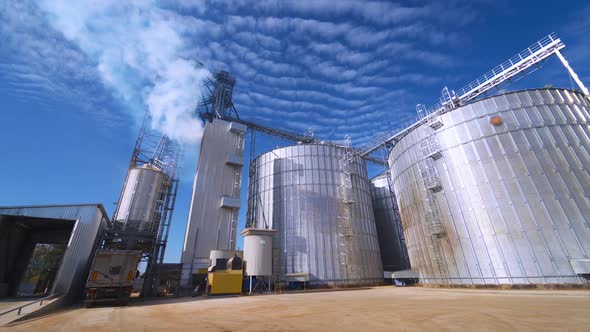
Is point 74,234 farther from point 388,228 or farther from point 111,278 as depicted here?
point 388,228

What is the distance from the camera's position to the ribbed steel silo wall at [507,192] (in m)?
15.9

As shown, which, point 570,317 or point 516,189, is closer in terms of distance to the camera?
point 570,317

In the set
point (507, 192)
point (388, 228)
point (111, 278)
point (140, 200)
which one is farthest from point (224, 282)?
point (388, 228)

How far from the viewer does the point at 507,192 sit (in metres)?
17.9

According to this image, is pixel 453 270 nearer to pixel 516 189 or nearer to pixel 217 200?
pixel 516 189

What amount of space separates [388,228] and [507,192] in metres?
21.9

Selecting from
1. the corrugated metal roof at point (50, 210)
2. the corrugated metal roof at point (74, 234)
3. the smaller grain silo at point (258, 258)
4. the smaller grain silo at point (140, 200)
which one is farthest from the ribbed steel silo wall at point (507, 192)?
the corrugated metal roof at point (50, 210)

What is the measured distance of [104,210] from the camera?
22.2 m

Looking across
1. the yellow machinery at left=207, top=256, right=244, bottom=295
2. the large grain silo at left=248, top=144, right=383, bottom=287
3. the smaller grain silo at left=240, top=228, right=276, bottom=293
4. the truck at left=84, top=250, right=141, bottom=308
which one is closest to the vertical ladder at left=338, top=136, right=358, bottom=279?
the large grain silo at left=248, top=144, right=383, bottom=287

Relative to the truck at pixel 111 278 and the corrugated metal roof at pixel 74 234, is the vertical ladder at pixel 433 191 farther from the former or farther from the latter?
the corrugated metal roof at pixel 74 234

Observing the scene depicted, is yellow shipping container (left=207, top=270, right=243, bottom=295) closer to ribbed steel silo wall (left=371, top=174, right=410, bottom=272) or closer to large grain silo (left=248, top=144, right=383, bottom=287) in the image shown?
large grain silo (left=248, top=144, right=383, bottom=287)

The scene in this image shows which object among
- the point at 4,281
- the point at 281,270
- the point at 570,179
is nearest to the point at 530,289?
the point at 570,179

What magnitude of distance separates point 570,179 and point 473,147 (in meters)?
5.91

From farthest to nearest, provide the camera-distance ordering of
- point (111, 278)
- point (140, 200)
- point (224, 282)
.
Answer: point (140, 200) < point (224, 282) < point (111, 278)
